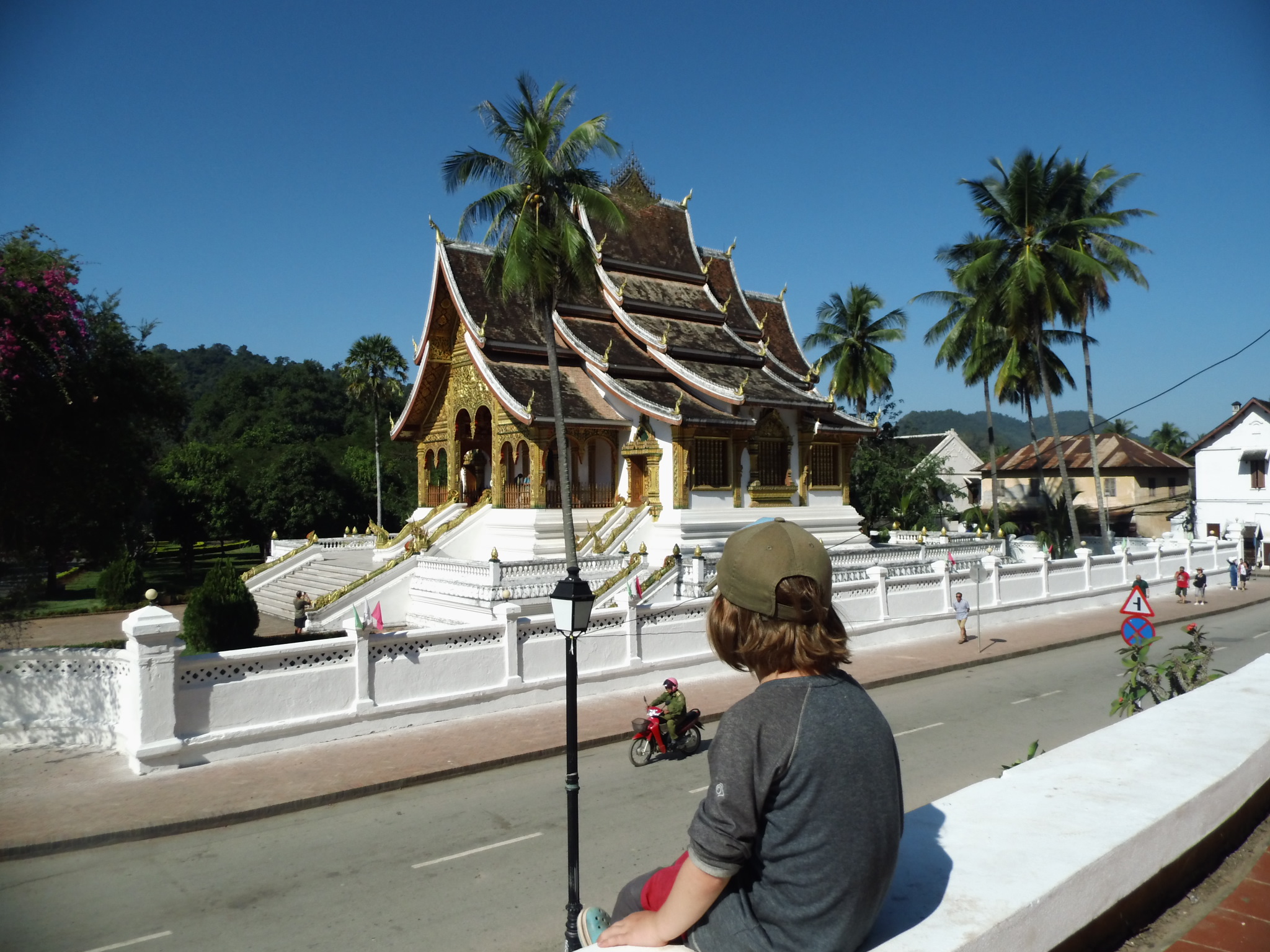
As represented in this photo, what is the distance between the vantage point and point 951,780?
9477 millimetres

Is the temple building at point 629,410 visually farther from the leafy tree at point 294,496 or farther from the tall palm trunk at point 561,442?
the leafy tree at point 294,496

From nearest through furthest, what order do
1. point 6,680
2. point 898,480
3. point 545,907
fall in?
point 545,907 → point 6,680 → point 898,480

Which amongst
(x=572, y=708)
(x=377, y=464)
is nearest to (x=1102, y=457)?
(x=377, y=464)

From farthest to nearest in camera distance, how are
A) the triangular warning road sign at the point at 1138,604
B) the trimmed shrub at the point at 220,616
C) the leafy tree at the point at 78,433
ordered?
1. the trimmed shrub at the point at 220,616
2. the triangular warning road sign at the point at 1138,604
3. the leafy tree at the point at 78,433

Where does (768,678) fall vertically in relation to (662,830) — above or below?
above

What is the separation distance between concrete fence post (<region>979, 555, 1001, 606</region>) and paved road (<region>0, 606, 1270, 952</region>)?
1052 cm

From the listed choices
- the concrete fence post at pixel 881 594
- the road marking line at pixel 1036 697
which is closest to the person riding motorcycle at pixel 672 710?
the road marking line at pixel 1036 697

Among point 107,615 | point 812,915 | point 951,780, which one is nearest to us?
point 812,915

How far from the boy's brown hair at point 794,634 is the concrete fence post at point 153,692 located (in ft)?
29.8

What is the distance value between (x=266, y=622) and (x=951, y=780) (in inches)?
691

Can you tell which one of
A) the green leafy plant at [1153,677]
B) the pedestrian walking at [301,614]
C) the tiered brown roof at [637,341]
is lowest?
the pedestrian walking at [301,614]

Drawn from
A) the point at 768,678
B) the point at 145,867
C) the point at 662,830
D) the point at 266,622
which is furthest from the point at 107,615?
the point at 768,678

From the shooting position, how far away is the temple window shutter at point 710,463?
23812 millimetres

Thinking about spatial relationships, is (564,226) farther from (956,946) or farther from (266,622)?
(956,946)
